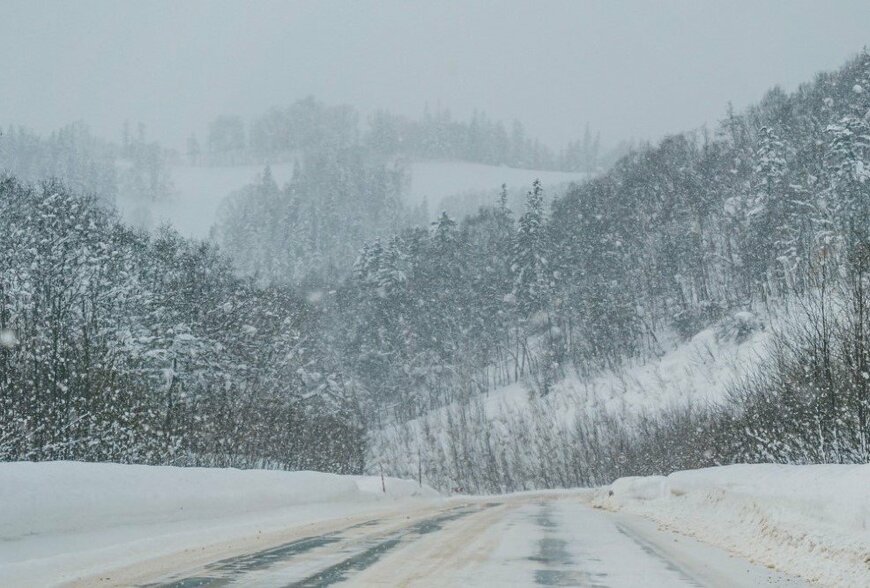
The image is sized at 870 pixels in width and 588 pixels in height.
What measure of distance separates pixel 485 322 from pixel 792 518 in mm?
84687

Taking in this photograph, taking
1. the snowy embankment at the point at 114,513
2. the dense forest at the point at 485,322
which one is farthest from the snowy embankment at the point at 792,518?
the snowy embankment at the point at 114,513

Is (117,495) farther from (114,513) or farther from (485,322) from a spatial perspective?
(485,322)

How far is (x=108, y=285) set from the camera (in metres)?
38.8

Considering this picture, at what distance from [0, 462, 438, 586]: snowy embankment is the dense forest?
5.96 meters

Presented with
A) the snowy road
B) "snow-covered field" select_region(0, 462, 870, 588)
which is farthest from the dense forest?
the snowy road

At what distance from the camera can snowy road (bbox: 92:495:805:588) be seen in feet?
24.9

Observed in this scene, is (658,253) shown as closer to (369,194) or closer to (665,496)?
(665,496)

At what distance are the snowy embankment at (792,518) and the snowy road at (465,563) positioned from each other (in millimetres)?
382

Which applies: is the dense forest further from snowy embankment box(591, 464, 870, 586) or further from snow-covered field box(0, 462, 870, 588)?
snow-covered field box(0, 462, 870, 588)

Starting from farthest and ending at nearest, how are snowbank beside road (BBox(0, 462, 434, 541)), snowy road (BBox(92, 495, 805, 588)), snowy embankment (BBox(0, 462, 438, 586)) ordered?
snowbank beside road (BBox(0, 462, 434, 541)) → snowy embankment (BBox(0, 462, 438, 586)) → snowy road (BBox(92, 495, 805, 588))

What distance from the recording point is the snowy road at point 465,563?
759 centimetres

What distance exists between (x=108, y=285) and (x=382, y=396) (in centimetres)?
5897

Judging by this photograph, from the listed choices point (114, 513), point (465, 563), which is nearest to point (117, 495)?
point (114, 513)

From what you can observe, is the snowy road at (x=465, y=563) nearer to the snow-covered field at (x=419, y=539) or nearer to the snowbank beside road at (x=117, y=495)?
the snow-covered field at (x=419, y=539)
